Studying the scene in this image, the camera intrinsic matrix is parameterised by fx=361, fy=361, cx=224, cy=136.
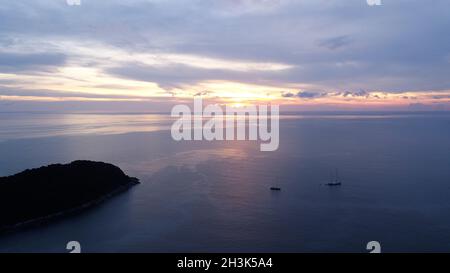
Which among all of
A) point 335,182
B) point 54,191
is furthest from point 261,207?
point 54,191

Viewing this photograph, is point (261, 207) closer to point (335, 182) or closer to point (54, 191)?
point (335, 182)

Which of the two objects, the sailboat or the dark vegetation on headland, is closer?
the dark vegetation on headland

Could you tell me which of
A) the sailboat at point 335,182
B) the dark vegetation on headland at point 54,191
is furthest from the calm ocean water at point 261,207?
the dark vegetation on headland at point 54,191

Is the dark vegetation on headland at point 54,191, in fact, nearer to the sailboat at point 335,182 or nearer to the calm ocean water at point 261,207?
the calm ocean water at point 261,207

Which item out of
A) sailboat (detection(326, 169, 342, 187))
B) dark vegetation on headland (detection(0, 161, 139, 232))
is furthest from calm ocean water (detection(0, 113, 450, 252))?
A: dark vegetation on headland (detection(0, 161, 139, 232))

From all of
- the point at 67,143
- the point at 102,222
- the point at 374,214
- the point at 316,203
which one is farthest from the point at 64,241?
the point at 67,143

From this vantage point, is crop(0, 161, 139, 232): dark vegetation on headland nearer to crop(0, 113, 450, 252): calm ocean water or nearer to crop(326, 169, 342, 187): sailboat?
crop(0, 113, 450, 252): calm ocean water

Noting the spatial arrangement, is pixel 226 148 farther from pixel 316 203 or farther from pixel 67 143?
pixel 316 203

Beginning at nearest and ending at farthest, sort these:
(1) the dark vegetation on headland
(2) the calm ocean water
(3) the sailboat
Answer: (2) the calm ocean water < (1) the dark vegetation on headland < (3) the sailboat
